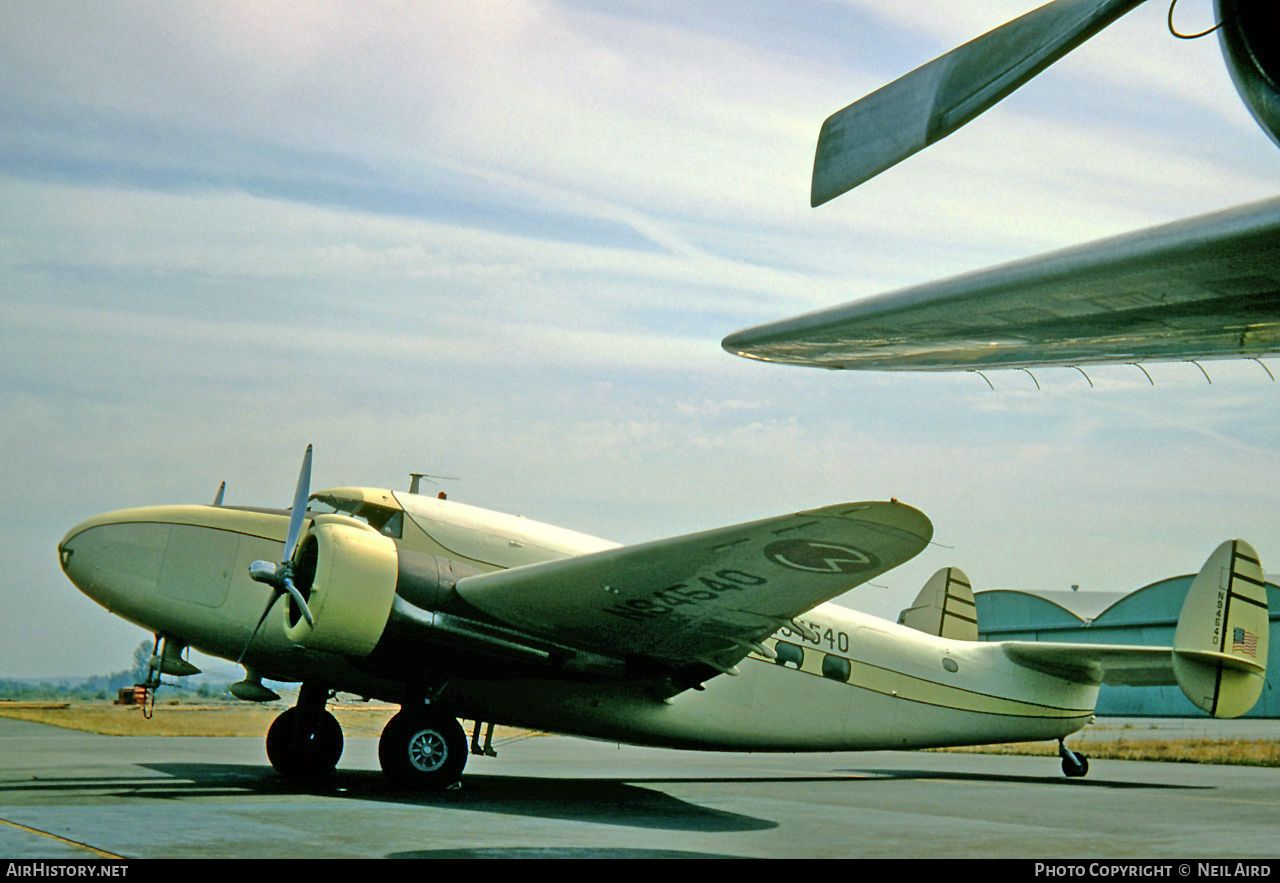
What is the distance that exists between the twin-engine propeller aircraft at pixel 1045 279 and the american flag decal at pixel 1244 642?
8.16m

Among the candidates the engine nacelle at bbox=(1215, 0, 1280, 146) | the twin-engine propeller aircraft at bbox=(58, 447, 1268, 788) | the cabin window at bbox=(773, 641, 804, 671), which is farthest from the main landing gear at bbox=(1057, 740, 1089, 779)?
the engine nacelle at bbox=(1215, 0, 1280, 146)

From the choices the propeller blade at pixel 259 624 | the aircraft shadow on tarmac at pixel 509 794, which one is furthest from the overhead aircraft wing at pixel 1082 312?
the propeller blade at pixel 259 624

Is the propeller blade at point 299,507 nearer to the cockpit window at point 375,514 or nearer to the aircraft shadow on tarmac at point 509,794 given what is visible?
the cockpit window at point 375,514

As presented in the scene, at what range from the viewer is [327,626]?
29.8 feet

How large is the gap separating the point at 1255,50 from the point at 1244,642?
11489 mm

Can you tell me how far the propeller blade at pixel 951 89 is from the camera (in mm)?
4352

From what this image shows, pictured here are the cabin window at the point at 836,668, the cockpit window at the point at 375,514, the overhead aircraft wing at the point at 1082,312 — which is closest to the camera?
the overhead aircraft wing at the point at 1082,312

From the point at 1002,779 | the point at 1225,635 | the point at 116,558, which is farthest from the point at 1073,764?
the point at 116,558

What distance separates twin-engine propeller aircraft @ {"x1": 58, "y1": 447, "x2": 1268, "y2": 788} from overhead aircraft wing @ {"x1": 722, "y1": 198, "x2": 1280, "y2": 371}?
3.92ft

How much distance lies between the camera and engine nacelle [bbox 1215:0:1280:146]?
4.13 m

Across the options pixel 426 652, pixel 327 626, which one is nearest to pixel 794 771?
pixel 426 652

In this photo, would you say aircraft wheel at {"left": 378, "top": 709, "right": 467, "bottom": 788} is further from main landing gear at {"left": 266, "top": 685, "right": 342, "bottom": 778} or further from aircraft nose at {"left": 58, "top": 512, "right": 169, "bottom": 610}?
aircraft nose at {"left": 58, "top": 512, "right": 169, "bottom": 610}

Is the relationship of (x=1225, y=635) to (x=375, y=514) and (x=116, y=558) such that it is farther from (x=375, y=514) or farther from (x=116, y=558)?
(x=116, y=558)
